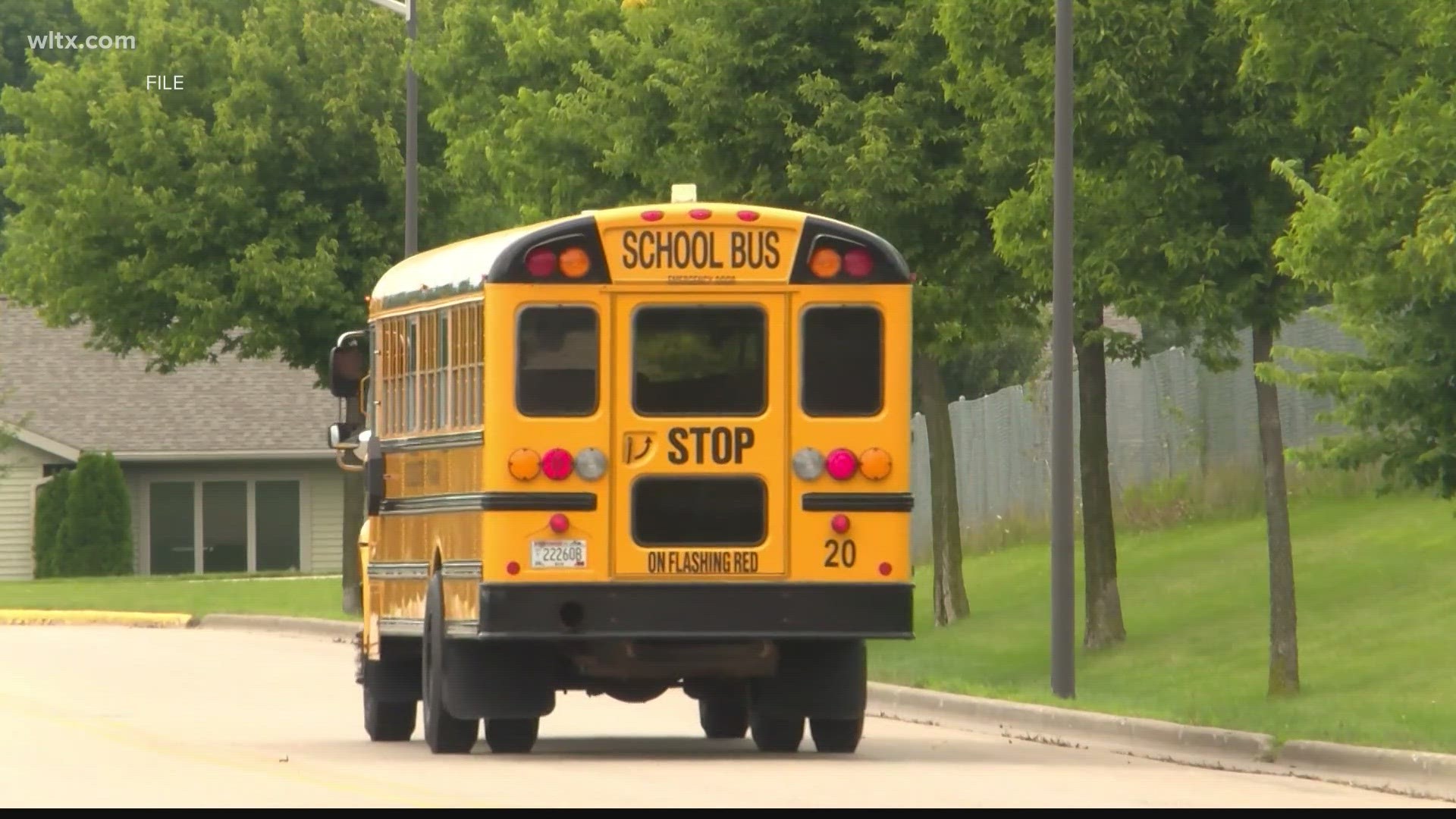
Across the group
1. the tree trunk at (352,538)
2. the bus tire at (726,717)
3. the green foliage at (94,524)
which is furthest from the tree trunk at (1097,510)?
the green foliage at (94,524)

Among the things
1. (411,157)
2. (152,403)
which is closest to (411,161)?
(411,157)

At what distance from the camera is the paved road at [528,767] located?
14078 millimetres

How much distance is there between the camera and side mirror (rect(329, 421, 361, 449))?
808 inches

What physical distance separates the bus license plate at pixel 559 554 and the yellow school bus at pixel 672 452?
13mm

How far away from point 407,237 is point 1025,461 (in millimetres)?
12428

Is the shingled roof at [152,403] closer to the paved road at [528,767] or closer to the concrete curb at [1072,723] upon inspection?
the paved road at [528,767]

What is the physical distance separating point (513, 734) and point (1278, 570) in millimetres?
7841

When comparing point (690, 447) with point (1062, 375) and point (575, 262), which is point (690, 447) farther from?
point (1062, 375)

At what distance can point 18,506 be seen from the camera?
57.2m

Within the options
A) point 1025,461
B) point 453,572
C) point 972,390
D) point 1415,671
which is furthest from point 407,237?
point 972,390

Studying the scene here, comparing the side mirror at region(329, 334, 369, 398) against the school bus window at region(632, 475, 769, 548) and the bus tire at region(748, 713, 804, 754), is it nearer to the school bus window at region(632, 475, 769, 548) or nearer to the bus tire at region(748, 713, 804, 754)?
the bus tire at region(748, 713, 804, 754)

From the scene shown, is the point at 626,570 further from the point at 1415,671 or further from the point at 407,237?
the point at 407,237

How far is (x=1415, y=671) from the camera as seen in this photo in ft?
76.2

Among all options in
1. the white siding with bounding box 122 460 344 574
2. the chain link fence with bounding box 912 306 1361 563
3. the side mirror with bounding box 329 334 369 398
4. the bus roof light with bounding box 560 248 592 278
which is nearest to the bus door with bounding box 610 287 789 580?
the bus roof light with bounding box 560 248 592 278
